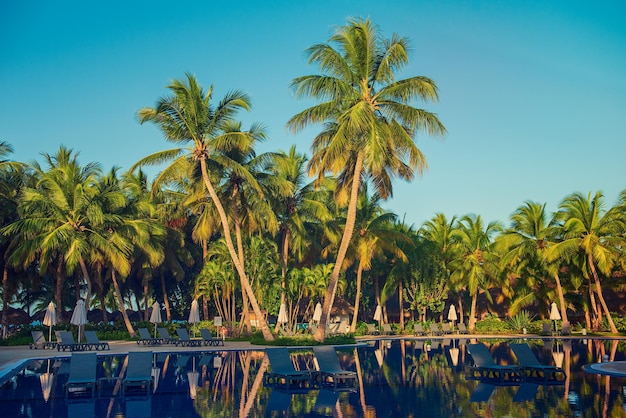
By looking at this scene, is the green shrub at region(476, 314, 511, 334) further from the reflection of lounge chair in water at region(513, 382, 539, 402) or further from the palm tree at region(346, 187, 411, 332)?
the reflection of lounge chair in water at region(513, 382, 539, 402)

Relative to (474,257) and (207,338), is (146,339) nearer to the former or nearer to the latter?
(207,338)

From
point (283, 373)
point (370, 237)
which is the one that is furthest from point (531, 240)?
point (283, 373)

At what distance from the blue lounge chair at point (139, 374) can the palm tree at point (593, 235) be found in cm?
2722

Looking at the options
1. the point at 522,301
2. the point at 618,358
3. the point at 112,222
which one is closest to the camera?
the point at 618,358

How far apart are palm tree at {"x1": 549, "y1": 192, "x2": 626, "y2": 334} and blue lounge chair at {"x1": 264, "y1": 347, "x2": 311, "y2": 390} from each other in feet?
81.1

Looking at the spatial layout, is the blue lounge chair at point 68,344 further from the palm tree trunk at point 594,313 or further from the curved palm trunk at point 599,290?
the palm tree trunk at point 594,313

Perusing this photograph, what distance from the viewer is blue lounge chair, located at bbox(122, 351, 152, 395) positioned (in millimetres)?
13258

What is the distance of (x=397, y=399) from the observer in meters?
11.9

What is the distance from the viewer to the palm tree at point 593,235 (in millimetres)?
34938

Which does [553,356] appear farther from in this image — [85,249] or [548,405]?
[85,249]

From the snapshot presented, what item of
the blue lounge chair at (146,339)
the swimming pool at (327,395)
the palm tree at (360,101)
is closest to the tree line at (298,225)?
the palm tree at (360,101)

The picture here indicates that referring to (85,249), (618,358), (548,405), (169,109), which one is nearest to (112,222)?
(85,249)

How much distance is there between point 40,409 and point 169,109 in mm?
17814

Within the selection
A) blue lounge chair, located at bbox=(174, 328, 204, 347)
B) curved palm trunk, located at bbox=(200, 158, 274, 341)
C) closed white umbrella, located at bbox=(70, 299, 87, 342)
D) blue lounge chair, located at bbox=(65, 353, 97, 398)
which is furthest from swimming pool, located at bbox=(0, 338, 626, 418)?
curved palm trunk, located at bbox=(200, 158, 274, 341)
